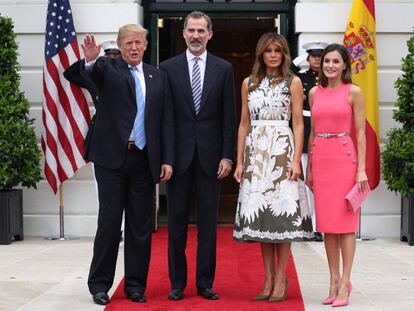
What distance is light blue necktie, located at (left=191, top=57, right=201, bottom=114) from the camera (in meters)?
6.48

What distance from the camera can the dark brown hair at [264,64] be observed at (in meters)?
6.32

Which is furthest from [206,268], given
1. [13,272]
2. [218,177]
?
[13,272]

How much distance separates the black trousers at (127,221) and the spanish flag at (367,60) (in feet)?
13.5

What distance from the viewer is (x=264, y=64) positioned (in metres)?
6.45

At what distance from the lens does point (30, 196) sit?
10.7m

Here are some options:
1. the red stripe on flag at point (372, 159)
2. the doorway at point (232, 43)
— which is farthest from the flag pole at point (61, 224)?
the red stripe on flag at point (372, 159)

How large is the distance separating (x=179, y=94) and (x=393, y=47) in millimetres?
4763

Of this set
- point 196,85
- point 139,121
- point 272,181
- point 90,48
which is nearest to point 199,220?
point 272,181

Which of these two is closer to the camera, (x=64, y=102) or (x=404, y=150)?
(x=404, y=150)

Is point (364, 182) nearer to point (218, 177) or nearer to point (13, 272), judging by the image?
point (218, 177)

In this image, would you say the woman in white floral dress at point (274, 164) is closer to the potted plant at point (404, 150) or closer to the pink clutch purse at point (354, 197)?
the pink clutch purse at point (354, 197)

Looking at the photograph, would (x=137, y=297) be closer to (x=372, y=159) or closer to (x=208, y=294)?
(x=208, y=294)

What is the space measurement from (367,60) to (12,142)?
13.3 feet

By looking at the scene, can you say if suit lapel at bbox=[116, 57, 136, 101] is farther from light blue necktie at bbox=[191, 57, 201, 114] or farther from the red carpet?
the red carpet
